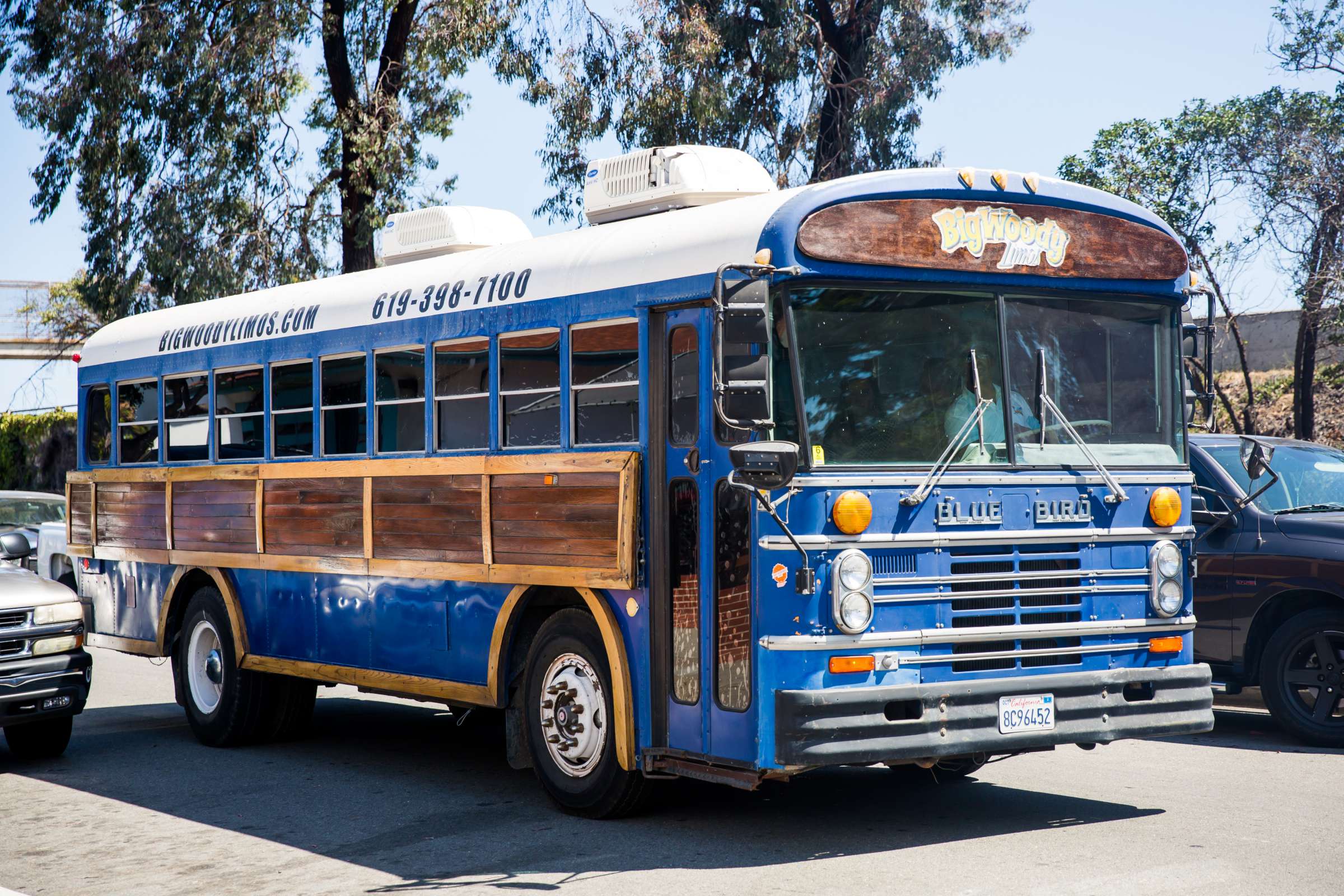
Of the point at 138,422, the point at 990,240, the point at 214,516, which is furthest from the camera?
the point at 138,422

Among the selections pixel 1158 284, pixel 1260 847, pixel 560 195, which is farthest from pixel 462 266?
pixel 560 195

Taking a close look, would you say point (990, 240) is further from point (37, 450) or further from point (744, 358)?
point (37, 450)

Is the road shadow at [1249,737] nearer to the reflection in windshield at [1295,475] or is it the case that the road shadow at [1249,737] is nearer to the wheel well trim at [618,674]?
the reflection in windshield at [1295,475]

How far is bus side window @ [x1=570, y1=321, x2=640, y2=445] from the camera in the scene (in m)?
7.83

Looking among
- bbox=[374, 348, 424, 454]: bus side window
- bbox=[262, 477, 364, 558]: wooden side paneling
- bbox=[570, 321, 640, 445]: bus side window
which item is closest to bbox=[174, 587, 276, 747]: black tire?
bbox=[262, 477, 364, 558]: wooden side paneling

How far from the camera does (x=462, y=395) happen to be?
29.8ft

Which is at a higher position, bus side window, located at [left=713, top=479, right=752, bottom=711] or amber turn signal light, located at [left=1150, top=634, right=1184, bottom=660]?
bus side window, located at [left=713, top=479, right=752, bottom=711]

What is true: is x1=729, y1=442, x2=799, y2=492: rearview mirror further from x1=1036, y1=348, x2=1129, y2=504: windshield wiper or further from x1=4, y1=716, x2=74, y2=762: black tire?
x1=4, y1=716, x2=74, y2=762: black tire

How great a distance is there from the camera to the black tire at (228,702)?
11.2 metres

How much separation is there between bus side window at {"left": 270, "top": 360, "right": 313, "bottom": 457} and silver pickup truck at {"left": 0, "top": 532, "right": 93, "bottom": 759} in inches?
69.5

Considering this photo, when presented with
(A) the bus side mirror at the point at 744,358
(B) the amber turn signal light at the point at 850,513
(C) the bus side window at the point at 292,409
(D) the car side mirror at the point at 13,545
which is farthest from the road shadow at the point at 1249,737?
(D) the car side mirror at the point at 13,545

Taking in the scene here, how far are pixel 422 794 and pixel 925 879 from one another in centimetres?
356

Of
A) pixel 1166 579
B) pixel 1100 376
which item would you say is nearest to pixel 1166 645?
pixel 1166 579

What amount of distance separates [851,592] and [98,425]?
856 centimetres
